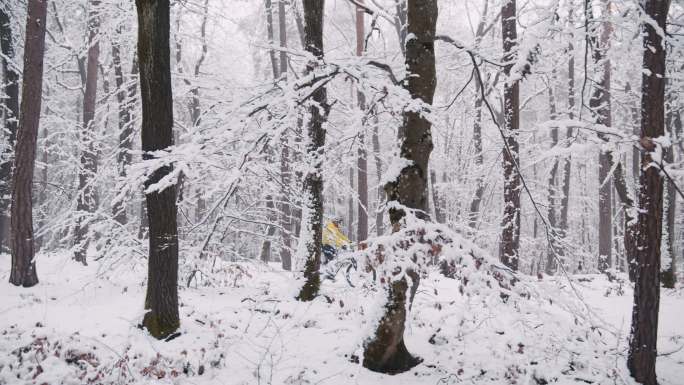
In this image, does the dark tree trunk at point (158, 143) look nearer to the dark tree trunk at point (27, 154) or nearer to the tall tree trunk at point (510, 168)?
the dark tree trunk at point (27, 154)

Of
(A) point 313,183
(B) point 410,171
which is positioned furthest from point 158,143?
(B) point 410,171

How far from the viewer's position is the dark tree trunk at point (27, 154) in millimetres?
8734

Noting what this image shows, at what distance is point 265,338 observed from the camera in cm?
617

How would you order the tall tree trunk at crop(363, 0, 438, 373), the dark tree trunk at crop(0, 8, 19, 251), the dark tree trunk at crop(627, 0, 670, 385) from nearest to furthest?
the dark tree trunk at crop(627, 0, 670, 385) < the tall tree trunk at crop(363, 0, 438, 373) < the dark tree trunk at crop(0, 8, 19, 251)

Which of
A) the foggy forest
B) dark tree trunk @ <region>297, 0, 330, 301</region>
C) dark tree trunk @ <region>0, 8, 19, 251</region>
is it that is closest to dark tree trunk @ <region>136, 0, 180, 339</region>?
the foggy forest

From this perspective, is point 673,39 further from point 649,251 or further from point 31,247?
point 31,247

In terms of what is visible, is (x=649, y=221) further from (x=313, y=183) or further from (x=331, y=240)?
(x=331, y=240)

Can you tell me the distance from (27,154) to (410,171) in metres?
8.47

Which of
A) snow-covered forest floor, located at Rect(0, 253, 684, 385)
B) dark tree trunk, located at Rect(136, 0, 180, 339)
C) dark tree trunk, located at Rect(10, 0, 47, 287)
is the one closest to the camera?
snow-covered forest floor, located at Rect(0, 253, 684, 385)

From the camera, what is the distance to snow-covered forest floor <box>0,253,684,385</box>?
455 centimetres

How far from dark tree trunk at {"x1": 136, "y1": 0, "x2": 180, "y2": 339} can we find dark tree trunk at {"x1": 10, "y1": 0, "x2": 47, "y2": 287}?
4834mm

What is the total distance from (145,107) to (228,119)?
A: 6.18 ft

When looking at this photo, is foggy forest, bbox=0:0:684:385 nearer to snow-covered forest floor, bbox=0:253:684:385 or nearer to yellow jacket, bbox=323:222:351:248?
snow-covered forest floor, bbox=0:253:684:385

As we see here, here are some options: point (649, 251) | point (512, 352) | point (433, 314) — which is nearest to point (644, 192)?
point (649, 251)
